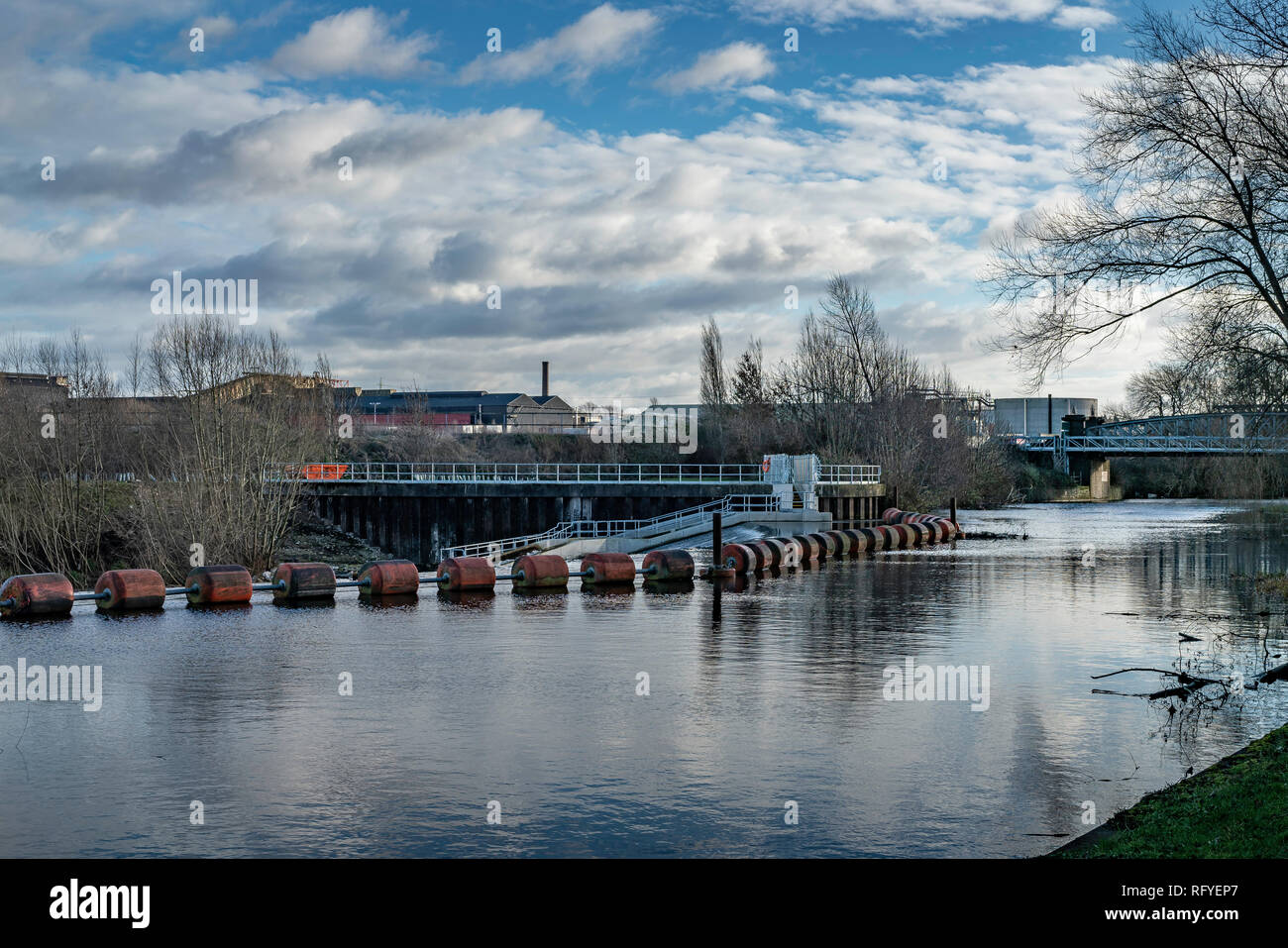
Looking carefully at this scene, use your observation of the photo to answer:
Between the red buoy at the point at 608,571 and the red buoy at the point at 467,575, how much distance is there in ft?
8.29

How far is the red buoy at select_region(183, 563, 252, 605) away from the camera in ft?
84.9

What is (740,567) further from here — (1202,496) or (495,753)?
→ (1202,496)

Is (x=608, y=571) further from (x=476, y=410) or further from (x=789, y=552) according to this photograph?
(x=476, y=410)

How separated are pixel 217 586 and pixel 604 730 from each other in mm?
15686

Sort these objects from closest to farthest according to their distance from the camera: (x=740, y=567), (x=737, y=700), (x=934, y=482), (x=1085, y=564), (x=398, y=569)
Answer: (x=737, y=700)
(x=398, y=569)
(x=740, y=567)
(x=1085, y=564)
(x=934, y=482)

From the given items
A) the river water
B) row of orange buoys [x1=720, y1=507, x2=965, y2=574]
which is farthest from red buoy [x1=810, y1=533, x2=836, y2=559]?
the river water

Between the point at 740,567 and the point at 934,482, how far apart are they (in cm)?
4671

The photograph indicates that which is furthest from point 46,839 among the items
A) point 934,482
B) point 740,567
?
point 934,482

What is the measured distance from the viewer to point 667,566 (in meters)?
30.9

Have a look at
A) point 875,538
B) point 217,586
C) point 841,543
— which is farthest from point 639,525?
point 217,586

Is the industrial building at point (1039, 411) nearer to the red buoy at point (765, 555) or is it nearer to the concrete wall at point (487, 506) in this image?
the concrete wall at point (487, 506)

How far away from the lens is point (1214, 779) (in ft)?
33.4
